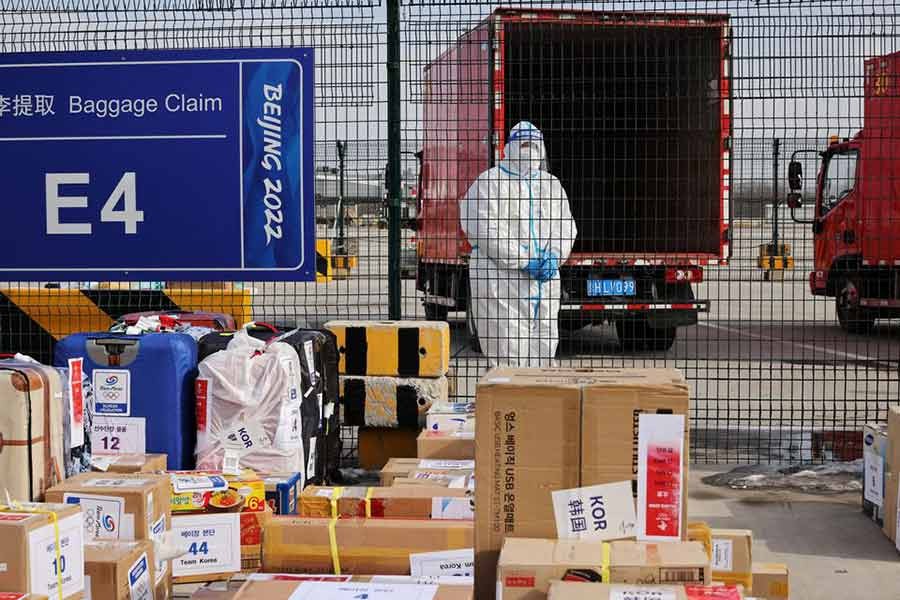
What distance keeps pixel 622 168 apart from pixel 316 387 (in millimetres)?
6852

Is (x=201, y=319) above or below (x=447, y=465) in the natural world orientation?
above

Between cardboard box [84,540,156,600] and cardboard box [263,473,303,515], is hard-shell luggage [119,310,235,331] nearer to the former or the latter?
cardboard box [263,473,303,515]

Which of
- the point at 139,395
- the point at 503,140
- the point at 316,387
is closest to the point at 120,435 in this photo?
the point at 139,395

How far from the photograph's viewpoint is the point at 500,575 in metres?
3.32

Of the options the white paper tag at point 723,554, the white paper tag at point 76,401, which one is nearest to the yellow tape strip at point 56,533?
the white paper tag at point 76,401

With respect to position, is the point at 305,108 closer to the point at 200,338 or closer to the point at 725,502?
the point at 200,338

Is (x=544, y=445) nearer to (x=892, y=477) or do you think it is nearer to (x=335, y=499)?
(x=335, y=499)

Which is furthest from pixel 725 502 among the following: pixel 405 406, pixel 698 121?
pixel 698 121

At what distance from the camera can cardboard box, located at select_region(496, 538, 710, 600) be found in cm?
328

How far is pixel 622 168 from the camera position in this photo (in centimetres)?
1243

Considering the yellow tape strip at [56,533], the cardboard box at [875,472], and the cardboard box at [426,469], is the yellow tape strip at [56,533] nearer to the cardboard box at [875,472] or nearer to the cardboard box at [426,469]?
the cardboard box at [426,469]

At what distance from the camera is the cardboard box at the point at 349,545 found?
157 inches

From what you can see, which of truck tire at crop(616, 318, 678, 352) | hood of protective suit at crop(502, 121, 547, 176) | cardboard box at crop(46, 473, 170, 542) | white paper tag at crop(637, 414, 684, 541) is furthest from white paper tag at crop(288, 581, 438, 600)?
truck tire at crop(616, 318, 678, 352)

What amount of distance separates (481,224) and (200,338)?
2.59 metres
